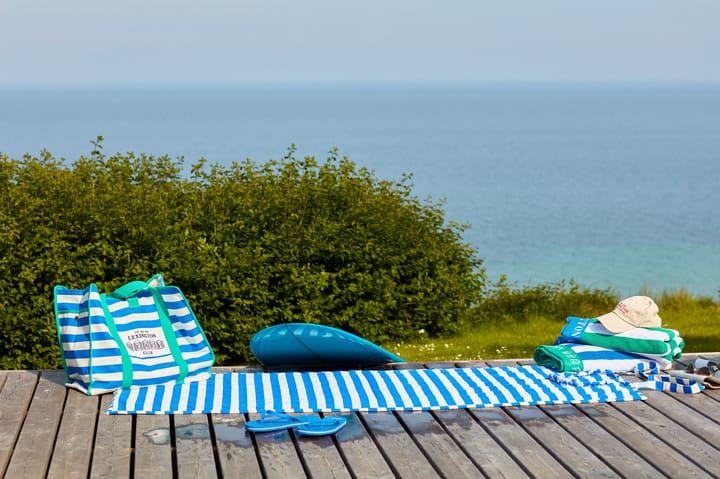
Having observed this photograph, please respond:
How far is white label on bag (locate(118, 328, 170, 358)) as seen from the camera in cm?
446

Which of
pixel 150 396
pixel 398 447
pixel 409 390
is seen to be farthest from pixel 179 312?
pixel 398 447

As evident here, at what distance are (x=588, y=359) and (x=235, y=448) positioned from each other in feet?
6.66

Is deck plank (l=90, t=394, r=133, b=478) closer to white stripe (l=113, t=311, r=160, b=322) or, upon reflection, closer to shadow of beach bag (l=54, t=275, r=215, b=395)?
shadow of beach bag (l=54, t=275, r=215, b=395)

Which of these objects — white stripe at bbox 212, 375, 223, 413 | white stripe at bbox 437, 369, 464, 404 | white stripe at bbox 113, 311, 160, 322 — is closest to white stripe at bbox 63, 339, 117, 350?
white stripe at bbox 113, 311, 160, 322

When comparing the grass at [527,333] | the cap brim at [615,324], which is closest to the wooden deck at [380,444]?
the cap brim at [615,324]

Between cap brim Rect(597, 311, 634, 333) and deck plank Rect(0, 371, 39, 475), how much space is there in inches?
109

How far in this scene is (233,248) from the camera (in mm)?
6516

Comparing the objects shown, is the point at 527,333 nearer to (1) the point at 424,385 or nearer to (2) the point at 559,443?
(1) the point at 424,385

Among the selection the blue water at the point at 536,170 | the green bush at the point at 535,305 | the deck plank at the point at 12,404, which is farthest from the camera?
the blue water at the point at 536,170

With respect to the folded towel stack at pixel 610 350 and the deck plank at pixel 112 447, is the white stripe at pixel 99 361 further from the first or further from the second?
the folded towel stack at pixel 610 350

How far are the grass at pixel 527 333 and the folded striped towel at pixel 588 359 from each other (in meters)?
1.73

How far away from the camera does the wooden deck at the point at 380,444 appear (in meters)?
3.40

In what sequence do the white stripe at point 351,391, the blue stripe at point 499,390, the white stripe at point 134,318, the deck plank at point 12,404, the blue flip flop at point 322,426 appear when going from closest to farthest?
the deck plank at point 12,404, the blue flip flop at point 322,426, the white stripe at point 351,391, the blue stripe at point 499,390, the white stripe at point 134,318

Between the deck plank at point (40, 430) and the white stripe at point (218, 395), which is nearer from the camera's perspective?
the deck plank at point (40, 430)
